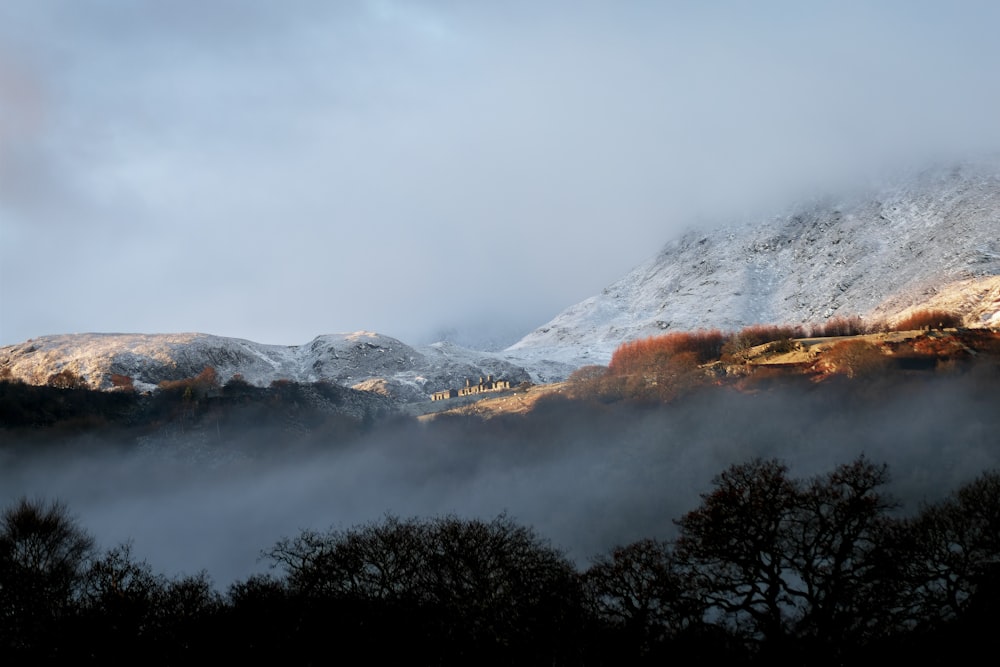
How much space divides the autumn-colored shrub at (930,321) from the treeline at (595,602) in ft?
280

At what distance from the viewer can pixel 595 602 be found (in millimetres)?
44156

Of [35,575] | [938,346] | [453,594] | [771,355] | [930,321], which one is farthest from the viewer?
[771,355]

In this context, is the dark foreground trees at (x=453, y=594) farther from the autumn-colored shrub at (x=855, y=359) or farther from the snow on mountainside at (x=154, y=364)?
the snow on mountainside at (x=154, y=364)

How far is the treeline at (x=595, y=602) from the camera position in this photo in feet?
119

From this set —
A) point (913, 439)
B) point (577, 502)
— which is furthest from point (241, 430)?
point (913, 439)

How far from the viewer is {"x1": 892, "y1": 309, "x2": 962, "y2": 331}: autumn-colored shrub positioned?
121m

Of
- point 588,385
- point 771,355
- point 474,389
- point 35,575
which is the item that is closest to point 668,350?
point 588,385

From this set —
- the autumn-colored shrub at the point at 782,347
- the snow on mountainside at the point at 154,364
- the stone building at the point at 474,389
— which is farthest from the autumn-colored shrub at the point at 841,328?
the snow on mountainside at the point at 154,364

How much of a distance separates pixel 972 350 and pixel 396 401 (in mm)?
118989

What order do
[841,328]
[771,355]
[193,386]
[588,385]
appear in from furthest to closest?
[193,386]
[841,328]
[588,385]
[771,355]

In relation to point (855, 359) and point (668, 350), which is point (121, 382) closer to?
point (668, 350)

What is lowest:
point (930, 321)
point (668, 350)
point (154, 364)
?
point (668, 350)

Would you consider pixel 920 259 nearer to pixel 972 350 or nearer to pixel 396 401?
pixel 972 350

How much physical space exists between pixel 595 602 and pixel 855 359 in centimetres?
7951
